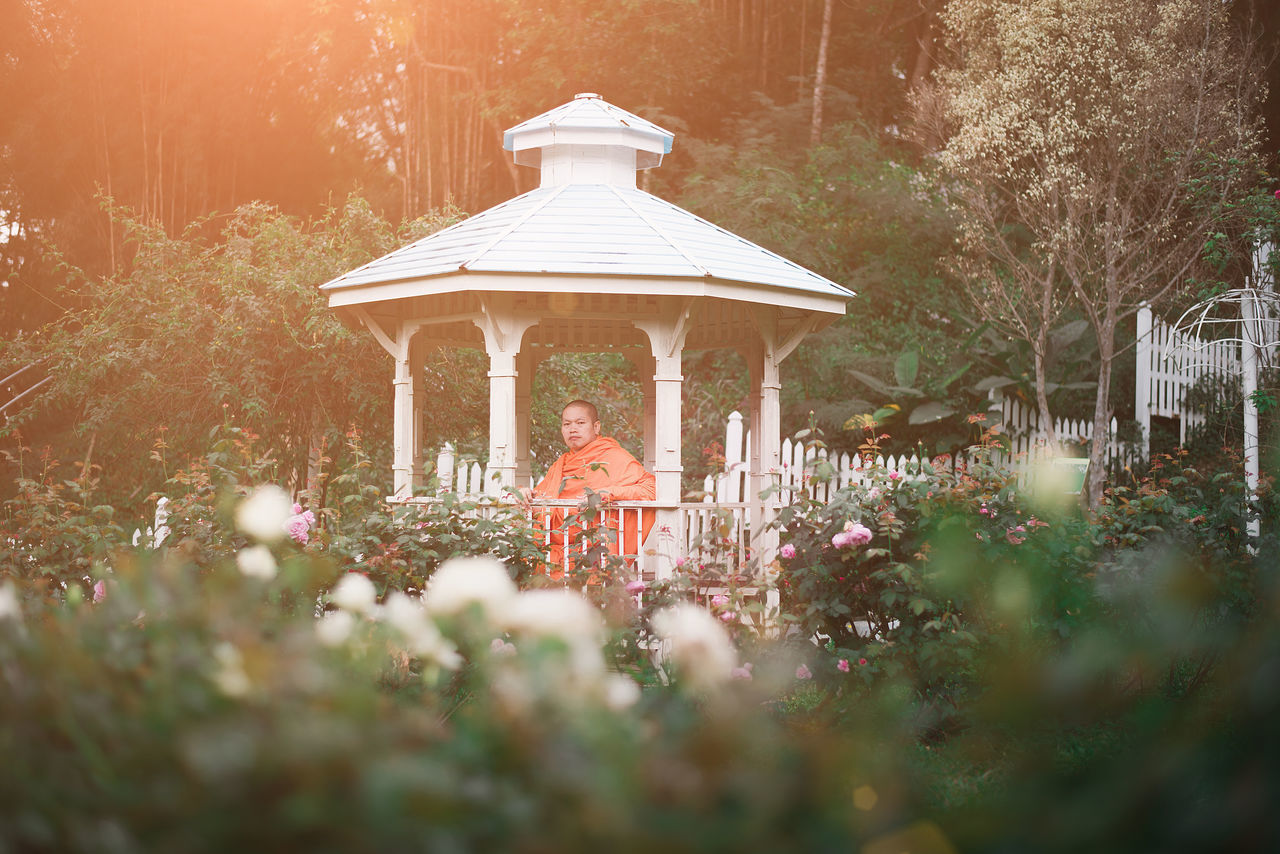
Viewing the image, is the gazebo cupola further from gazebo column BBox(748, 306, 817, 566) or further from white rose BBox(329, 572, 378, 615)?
white rose BBox(329, 572, 378, 615)

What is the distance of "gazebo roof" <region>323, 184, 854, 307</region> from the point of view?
21.0 ft

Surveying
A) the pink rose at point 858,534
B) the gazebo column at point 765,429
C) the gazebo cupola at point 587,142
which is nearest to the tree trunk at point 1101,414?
the gazebo column at point 765,429

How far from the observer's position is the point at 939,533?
4.41 metres

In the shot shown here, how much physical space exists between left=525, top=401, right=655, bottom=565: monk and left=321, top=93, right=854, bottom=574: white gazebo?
0.28 meters

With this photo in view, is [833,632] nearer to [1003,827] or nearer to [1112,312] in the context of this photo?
[1003,827]

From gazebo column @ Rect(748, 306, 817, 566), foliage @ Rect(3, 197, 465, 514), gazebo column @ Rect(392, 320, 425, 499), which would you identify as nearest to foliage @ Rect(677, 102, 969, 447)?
foliage @ Rect(3, 197, 465, 514)

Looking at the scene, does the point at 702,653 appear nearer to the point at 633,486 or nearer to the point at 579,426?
the point at 633,486

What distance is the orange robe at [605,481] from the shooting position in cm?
670

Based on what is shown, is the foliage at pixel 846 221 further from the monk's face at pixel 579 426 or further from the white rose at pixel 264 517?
the white rose at pixel 264 517

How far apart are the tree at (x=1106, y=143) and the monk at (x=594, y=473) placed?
691 cm

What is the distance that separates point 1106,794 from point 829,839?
29 cm

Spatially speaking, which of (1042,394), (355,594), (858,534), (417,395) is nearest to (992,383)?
(1042,394)

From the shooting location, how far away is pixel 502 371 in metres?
6.59

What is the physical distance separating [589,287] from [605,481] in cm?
138
